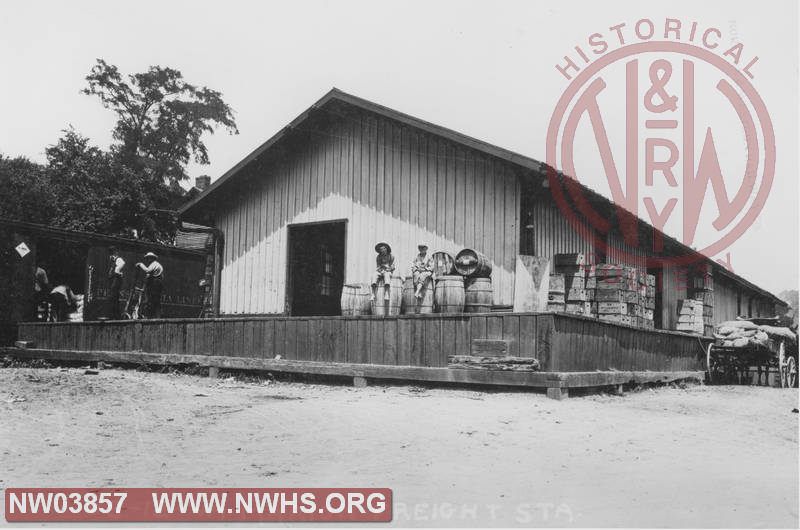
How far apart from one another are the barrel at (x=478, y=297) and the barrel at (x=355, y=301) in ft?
5.55

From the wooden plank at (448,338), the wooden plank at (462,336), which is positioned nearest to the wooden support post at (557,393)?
the wooden plank at (462,336)

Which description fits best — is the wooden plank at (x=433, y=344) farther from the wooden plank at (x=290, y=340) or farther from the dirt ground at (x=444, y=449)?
the wooden plank at (x=290, y=340)

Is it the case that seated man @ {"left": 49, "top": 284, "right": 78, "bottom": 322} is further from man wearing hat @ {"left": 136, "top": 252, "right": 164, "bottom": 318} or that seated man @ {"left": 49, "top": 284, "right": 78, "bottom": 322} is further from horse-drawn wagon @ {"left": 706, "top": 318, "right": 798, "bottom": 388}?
horse-drawn wagon @ {"left": 706, "top": 318, "right": 798, "bottom": 388}

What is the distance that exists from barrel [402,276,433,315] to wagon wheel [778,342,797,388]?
7.62 metres

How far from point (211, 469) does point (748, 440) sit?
4.87 metres

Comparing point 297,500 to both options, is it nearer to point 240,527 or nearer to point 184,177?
point 240,527

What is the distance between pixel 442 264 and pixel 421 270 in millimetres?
376


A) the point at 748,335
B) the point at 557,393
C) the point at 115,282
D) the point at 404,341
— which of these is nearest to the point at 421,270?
the point at 404,341

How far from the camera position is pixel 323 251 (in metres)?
17.6

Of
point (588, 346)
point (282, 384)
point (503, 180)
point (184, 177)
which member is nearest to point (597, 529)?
point (588, 346)

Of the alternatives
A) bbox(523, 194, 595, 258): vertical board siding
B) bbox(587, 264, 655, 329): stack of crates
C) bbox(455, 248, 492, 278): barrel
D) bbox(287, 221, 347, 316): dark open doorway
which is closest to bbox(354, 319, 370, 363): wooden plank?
bbox(455, 248, 492, 278): barrel

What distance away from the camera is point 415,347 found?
10.4 metres

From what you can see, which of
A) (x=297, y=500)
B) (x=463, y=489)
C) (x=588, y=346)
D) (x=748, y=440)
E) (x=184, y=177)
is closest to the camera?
(x=297, y=500)

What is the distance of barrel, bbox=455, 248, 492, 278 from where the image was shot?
11.7m
